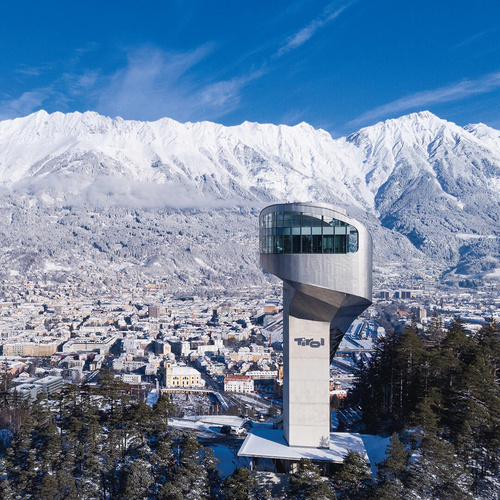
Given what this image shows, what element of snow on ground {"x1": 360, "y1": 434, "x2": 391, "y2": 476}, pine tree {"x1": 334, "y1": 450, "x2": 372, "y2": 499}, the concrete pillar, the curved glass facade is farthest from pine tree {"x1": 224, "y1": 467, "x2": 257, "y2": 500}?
the curved glass facade

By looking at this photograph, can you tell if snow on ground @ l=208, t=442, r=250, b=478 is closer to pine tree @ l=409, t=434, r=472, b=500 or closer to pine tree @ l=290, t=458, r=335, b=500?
pine tree @ l=290, t=458, r=335, b=500

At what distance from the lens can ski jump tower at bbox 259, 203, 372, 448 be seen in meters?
19.1

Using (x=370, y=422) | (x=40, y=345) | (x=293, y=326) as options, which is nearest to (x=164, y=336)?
(x=40, y=345)

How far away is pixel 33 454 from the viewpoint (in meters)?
19.7

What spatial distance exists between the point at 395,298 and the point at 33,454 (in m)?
136

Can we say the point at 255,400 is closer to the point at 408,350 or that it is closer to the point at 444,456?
the point at 408,350

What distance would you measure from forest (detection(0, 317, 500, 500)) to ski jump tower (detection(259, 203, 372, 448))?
229cm

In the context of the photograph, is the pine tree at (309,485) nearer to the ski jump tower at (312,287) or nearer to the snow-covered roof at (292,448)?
the snow-covered roof at (292,448)

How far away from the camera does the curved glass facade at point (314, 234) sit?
19219mm

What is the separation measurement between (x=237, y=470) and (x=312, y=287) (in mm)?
6394

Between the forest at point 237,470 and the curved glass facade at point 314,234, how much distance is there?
6180mm

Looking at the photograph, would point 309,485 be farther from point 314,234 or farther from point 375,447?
point 314,234

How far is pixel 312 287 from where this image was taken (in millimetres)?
19172

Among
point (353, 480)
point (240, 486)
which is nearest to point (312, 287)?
point (353, 480)
